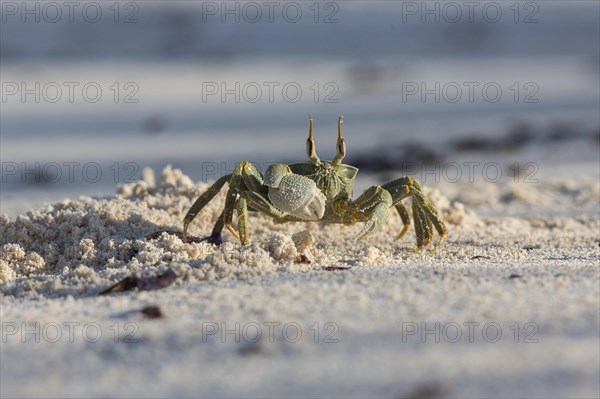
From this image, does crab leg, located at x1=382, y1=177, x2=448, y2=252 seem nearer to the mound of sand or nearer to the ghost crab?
the ghost crab

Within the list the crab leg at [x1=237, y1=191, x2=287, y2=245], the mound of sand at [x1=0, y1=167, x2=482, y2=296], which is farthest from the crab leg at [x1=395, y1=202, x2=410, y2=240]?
the crab leg at [x1=237, y1=191, x2=287, y2=245]

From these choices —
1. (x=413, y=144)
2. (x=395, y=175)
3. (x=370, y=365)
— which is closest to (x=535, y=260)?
(x=370, y=365)

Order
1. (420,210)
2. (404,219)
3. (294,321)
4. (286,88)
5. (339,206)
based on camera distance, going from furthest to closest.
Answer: (286,88), (404,219), (420,210), (339,206), (294,321)

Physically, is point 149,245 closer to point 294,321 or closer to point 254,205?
point 254,205

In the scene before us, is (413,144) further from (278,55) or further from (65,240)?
(65,240)

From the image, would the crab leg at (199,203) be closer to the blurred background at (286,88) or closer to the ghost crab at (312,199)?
the ghost crab at (312,199)

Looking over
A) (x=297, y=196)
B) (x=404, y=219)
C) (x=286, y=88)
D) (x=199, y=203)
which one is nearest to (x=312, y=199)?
(x=297, y=196)
